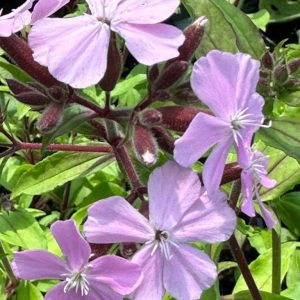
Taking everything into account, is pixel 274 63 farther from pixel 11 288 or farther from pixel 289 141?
pixel 11 288

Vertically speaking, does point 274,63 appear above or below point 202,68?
below

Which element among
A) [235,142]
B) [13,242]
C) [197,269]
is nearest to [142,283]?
[197,269]

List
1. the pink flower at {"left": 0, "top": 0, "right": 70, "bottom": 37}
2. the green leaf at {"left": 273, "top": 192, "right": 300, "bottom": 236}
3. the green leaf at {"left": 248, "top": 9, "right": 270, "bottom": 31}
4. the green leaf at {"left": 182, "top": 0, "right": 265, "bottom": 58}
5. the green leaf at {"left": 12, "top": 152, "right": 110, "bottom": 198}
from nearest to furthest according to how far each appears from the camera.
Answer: the pink flower at {"left": 0, "top": 0, "right": 70, "bottom": 37}
the green leaf at {"left": 182, "top": 0, "right": 265, "bottom": 58}
the green leaf at {"left": 12, "top": 152, "right": 110, "bottom": 198}
the green leaf at {"left": 273, "top": 192, "right": 300, "bottom": 236}
the green leaf at {"left": 248, "top": 9, "right": 270, "bottom": 31}

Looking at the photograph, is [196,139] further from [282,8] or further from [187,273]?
[282,8]

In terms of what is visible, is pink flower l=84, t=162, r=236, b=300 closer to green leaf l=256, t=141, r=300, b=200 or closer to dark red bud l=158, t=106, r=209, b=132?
dark red bud l=158, t=106, r=209, b=132

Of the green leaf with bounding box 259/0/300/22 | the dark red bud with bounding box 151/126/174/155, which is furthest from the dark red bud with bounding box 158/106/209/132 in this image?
the green leaf with bounding box 259/0/300/22

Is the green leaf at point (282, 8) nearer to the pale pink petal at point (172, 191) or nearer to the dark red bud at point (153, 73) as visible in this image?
the dark red bud at point (153, 73)

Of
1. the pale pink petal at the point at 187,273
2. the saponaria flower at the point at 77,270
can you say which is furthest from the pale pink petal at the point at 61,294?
the pale pink petal at the point at 187,273
